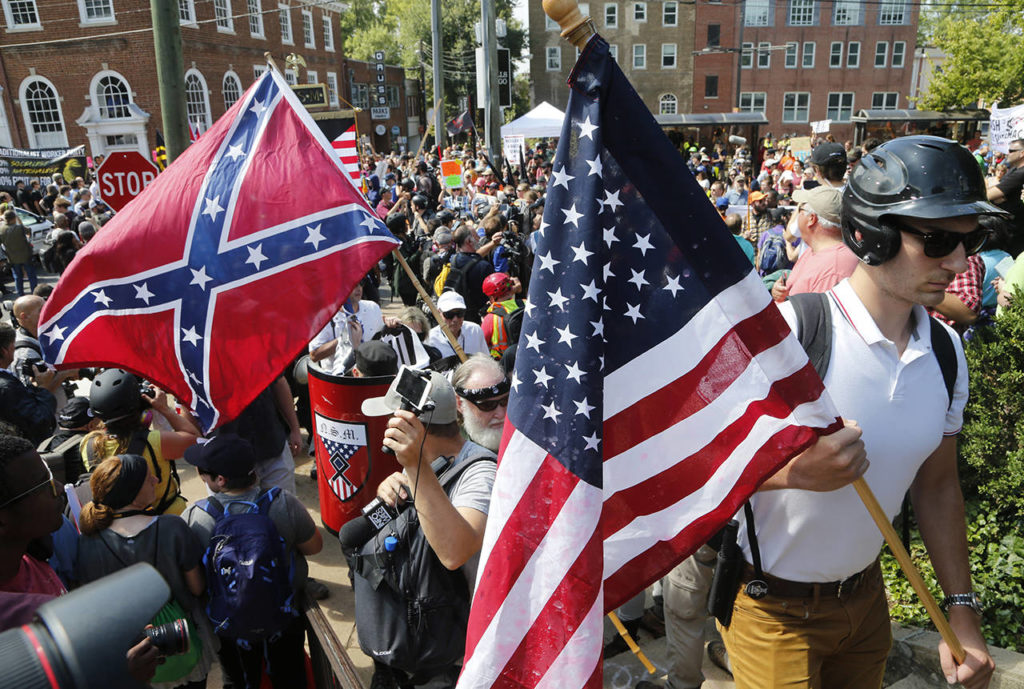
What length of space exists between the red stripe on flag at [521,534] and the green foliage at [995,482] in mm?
3029

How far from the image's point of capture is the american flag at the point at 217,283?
10.7 feet

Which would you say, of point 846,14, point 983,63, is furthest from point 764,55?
point 983,63

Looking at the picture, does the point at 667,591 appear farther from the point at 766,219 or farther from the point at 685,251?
the point at 766,219

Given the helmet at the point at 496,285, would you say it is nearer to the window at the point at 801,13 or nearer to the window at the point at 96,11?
the window at the point at 96,11

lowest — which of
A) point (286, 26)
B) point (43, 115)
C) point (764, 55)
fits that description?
point (43, 115)

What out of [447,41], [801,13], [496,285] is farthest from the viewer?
[447,41]

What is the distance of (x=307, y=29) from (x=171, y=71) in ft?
121

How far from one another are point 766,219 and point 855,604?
9634 millimetres

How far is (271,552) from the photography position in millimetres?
3172

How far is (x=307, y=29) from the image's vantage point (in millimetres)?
38750

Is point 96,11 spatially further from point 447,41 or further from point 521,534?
point 521,534

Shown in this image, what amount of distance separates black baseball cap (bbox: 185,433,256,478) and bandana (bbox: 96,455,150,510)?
0.28m

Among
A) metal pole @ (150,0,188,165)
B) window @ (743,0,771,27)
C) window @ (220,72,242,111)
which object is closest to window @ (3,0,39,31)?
window @ (220,72,242,111)

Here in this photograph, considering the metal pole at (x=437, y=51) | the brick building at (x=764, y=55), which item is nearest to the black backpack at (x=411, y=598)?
the metal pole at (x=437, y=51)
